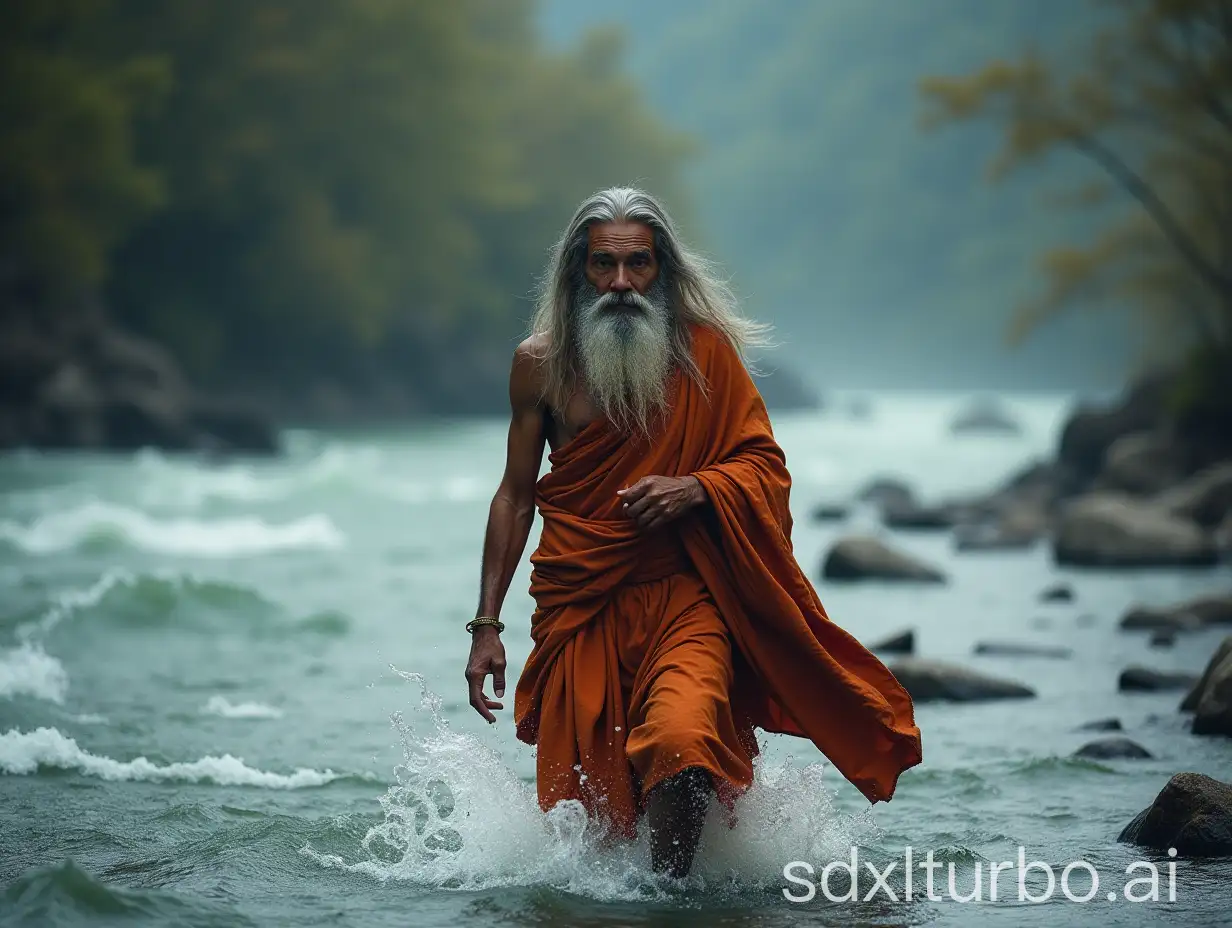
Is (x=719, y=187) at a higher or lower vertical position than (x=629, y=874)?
higher

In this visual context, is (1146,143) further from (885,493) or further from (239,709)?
(239,709)

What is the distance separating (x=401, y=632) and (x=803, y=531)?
1049 centimetres

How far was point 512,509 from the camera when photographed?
5555 mm

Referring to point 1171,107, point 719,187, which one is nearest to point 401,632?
point 1171,107

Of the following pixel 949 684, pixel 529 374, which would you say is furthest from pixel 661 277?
pixel 949 684

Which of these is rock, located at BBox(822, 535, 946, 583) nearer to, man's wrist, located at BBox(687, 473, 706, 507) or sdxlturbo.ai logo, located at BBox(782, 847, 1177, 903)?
sdxlturbo.ai logo, located at BBox(782, 847, 1177, 903)

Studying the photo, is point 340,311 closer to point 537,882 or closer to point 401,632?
point 401,632

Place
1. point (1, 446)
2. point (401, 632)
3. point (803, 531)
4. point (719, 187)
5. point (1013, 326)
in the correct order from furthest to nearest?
1. point (719, 187)
2. point (1, 446)
3. point (1013, 326)
4. point (803, 531)
5. point (401, 632)

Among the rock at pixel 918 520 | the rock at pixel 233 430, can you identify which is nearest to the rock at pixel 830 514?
the rock at pixel 918 520

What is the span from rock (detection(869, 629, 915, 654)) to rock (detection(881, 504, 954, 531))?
39.3ft

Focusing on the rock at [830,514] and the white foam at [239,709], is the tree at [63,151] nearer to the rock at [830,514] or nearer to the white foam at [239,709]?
the rock at [830,514]

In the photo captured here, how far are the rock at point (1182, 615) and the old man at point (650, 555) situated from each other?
6989 millimetres

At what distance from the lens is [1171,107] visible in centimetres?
2520

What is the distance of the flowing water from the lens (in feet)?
17.2
